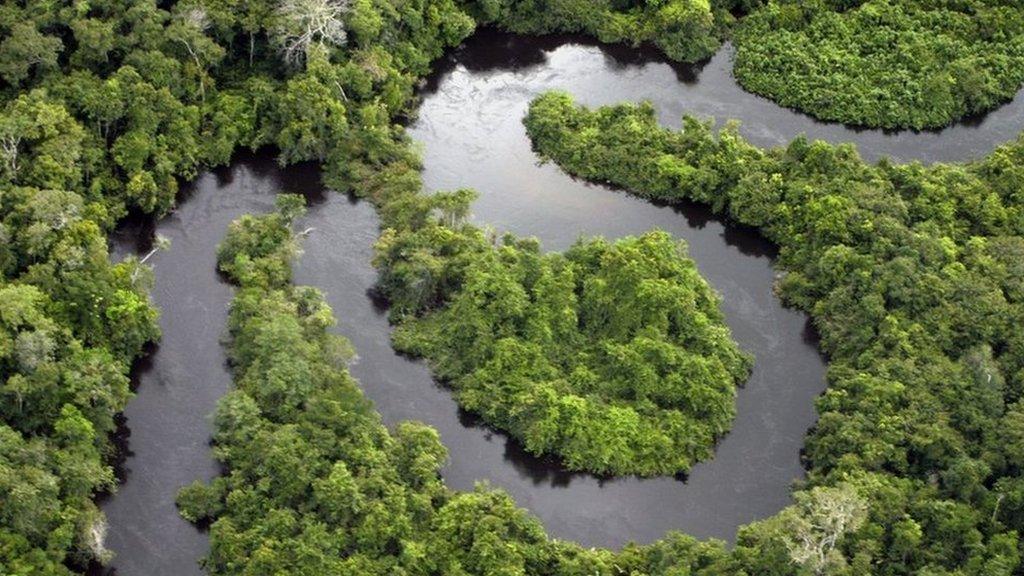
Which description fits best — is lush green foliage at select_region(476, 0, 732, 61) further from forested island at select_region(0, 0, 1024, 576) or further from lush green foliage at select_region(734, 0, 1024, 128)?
lush green foliage at select_region(734, 0, 1024, 128)

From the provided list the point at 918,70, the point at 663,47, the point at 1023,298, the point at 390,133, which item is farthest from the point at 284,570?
the point at 918,70

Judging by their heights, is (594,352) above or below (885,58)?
below

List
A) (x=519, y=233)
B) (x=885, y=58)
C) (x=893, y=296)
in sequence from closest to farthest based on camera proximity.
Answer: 1. (x=893, y=296)
2. (x=519, y=233)
3. (x=885, y=58)

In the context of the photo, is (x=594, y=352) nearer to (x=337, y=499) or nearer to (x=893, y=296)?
(x=893, y=296)

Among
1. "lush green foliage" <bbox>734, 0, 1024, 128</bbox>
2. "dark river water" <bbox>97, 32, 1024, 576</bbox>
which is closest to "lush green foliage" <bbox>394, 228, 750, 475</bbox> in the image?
"dark river water" <bbox>97, 32, 1024, 576</bbox>

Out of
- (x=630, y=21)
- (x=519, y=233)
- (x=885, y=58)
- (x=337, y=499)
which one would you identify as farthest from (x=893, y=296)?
(x=630, y=21)

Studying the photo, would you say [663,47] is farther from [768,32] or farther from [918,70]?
[918,70]

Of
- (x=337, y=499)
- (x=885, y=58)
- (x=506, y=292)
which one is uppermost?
(x=885, y=58)
